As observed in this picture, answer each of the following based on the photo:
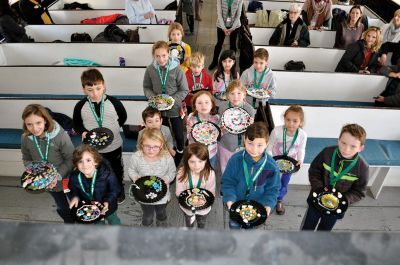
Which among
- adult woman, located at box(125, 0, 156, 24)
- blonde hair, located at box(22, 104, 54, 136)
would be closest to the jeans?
blonde hair, located at box(22, 104, 54, 136)

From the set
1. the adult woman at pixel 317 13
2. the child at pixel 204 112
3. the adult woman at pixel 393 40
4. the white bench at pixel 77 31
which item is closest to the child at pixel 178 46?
the child at pixel 204 112

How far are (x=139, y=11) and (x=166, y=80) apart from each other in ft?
10.7

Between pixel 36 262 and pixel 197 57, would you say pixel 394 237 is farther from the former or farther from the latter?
pixel 197 57

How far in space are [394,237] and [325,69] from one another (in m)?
6.32

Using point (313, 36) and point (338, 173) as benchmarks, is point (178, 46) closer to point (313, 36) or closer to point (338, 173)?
point (338, 173)

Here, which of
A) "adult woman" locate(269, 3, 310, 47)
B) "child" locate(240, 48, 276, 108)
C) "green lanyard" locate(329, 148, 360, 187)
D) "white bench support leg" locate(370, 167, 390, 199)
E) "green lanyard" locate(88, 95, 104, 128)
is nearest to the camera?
"green lanyard" locate(329, 148, 360, 187)

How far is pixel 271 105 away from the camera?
4594 millimetres

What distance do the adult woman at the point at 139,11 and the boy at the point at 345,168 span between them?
5133mm

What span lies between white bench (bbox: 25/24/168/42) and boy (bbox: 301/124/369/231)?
4632 mm

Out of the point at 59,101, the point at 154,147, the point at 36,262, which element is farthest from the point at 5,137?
the point at 36,262

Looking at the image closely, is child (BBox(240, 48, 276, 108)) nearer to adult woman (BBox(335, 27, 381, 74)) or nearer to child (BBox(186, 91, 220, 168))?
child (BBox(186, 91, 220, 168))

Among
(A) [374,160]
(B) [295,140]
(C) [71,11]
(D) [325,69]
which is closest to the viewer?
(B) [295,140]

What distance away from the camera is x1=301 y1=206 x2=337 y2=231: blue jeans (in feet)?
11.4

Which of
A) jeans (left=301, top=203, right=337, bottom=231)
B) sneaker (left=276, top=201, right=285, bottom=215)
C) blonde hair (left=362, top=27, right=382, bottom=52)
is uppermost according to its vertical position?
blonde hair (left=362, top=27, right=382, bottom=52)
